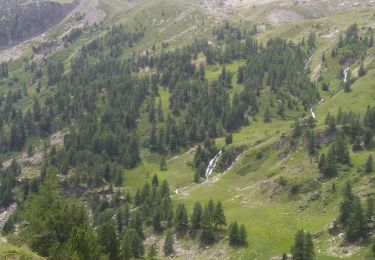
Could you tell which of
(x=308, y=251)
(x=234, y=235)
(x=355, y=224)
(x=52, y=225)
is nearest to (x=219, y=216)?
(x=234, y=235)

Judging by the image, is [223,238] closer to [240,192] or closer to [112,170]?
[240,192]

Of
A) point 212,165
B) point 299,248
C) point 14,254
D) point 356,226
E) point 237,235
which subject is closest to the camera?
point 14,254

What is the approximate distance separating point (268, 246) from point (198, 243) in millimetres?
19808

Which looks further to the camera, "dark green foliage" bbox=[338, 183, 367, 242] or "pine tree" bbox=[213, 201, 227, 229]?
"pine tree" bbox=[213, 201, 227, 229]

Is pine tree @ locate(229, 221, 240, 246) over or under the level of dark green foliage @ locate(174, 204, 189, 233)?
over

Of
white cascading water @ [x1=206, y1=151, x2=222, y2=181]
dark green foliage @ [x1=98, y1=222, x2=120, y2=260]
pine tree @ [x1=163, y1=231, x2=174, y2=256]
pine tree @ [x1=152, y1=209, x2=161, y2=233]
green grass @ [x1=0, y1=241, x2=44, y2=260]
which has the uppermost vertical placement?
green grass @ [x1=0, y1=241, x2=44, y2=260]

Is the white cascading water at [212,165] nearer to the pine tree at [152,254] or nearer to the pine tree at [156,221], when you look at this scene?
the pine tree at [156,221]

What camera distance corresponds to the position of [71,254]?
2124 inches

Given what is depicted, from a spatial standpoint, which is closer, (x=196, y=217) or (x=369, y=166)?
(x=369, y=166)

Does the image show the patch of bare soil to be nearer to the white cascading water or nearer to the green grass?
the white cascading water

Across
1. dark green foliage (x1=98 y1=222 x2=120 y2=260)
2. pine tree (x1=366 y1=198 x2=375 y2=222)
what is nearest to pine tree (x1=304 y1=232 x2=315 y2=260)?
pine tree (x1=366 y1=198 x2=375 y2=222)

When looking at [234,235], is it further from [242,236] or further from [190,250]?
[190,250]

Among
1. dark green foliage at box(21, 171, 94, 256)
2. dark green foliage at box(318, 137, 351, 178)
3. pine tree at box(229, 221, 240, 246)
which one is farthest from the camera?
dark green foliage at box(318, 137, 351, 178)

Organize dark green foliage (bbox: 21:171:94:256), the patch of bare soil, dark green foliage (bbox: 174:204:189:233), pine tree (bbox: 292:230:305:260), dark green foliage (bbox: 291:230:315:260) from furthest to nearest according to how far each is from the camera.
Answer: dark green foliage (bbox: 174:204:189:233), the patch of bare soil, pine tree (bbox: 292:230:305:260), dark green foliage (bbox: 291:230:315:260), dark green foliage (bbox: 21:171:94:256)
